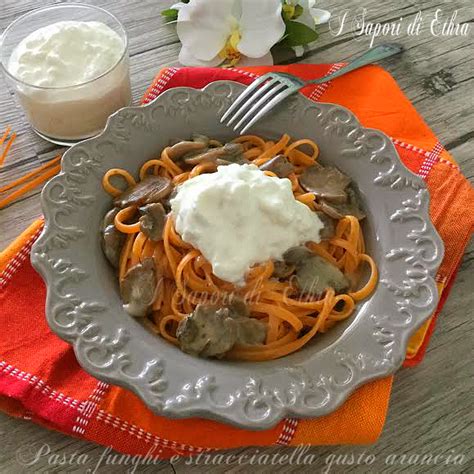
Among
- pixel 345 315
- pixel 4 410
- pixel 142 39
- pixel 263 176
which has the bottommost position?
pixel 4 410

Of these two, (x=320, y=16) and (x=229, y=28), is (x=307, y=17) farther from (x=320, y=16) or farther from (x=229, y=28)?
(x=229, y=28)

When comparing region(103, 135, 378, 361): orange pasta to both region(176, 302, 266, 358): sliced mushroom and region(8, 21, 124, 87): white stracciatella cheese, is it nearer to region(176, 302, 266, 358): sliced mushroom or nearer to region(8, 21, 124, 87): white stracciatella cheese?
region(176, 302, 266, 358): sliced mushroom

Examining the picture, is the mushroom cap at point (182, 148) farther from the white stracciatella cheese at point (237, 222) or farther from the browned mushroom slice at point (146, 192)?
the white stracciatella cheese at point (237, 222)

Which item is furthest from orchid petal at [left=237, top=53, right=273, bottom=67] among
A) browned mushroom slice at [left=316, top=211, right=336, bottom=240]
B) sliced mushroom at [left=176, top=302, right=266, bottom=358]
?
sliced mushroom at [left=176, top=302, right=266, bottom=358]

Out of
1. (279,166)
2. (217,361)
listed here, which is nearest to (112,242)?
(217,361)

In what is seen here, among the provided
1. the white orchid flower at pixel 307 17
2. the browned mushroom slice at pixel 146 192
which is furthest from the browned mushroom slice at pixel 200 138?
the white orchid flower at pixel 307 17

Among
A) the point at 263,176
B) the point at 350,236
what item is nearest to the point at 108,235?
the point at 263,176

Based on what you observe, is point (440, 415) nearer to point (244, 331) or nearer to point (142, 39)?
point (244, 331)
